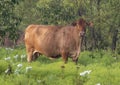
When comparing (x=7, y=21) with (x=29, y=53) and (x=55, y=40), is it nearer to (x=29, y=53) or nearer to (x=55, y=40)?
(x=29, y=53)

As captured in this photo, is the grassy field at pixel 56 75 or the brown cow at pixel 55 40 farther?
the brown cow at pixel 55 40

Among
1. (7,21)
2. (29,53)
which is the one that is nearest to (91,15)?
(7,21)

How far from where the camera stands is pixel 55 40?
14727mm

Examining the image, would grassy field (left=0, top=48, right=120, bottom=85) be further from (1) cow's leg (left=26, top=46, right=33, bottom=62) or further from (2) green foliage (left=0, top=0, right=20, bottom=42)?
(2) green foliage (left=0, top=0, right=20, bottom=42)

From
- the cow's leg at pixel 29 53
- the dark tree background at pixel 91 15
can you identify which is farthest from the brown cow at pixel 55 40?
the dark tree background at pixel 91 15

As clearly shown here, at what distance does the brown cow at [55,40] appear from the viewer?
562 inches

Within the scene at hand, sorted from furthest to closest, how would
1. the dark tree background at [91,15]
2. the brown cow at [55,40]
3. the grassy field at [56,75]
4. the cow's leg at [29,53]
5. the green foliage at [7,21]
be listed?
1. the dark tree background at [91,15]
2. the green foliage at [7,21]
3. the cow's leg at [29,53]
4. the brown cow at [55,40]
5. the grassy field at [56,75]

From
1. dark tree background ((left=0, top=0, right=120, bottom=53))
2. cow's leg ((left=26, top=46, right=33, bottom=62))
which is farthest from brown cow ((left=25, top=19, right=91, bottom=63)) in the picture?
dark tree background ((left=0, top=0, right=120, bottom=53))

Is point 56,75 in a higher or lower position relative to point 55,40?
lower

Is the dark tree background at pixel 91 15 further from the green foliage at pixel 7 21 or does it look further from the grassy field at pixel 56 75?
the grassy field at pixel 56 75

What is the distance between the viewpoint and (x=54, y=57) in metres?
14.8

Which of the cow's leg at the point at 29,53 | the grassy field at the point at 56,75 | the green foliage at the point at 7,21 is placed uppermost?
the green foliage at the point at 7,21

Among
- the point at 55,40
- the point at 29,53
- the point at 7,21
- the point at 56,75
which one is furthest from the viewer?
the point at 7,21

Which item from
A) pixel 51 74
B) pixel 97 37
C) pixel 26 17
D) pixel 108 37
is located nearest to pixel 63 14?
pixel 97 37
